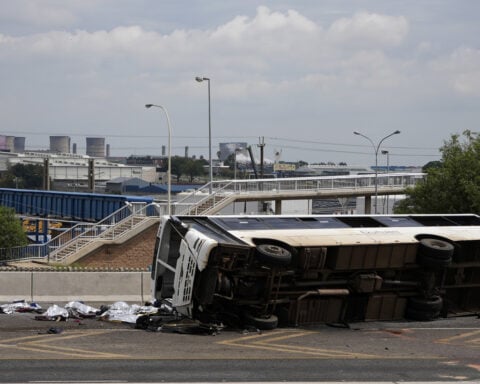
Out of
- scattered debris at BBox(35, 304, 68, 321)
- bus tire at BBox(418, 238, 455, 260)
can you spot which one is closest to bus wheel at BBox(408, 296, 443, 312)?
bus tire at BBox(418, 238, 455, 260)

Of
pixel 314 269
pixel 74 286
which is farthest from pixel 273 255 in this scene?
pixel 74 286

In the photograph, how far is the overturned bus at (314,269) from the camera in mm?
16703

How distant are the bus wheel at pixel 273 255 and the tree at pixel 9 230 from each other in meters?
41.2

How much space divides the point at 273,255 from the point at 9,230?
41.8 m

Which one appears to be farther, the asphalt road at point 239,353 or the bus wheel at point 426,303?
the bus wheel at point 426,303

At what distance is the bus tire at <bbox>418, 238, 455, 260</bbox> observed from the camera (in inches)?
719

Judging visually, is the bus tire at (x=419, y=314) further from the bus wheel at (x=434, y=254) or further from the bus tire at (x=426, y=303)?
the bus wheel at (x=434, y=254)

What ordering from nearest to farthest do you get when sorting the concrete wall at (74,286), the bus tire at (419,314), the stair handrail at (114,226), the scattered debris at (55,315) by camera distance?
the scattered debris at (55,315)
the bus tire at (419,314)
the concrete wall at (74,286)
the stair handrail at (114,226)

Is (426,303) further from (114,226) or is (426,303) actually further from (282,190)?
(282,190)

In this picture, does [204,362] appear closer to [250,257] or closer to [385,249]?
[250,257]

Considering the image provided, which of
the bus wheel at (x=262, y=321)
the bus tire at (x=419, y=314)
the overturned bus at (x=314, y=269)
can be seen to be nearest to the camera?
the overturned bus at (x=314, y=269)

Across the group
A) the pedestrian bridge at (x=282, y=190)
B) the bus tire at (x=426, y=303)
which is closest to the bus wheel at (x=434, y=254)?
the bus tire at (x=426, y=303)

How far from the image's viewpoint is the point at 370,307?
18453mm

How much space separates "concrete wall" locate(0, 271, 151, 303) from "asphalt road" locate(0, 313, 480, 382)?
14.3 feet
